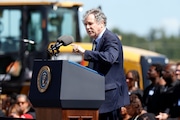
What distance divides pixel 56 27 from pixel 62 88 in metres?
11.3

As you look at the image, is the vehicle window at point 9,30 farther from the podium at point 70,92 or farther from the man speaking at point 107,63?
the podium at point 70,92

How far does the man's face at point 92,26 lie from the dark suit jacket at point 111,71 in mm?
111

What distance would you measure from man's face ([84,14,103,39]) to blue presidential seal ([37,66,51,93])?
654 millimetres

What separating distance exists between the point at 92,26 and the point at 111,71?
524 mm

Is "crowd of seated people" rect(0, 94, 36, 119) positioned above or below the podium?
below

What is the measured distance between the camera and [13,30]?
19.1 metres

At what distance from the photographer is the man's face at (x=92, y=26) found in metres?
8.92

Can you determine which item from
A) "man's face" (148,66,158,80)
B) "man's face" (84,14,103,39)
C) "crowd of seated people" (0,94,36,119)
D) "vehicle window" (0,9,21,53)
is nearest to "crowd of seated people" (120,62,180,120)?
"man's face" (148,66,158,80)

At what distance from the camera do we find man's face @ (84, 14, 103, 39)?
8.92 m

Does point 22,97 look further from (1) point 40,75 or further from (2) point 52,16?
(2) point 52,16

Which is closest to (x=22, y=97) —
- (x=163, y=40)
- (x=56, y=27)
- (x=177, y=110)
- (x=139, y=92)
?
(x=139, y=92)

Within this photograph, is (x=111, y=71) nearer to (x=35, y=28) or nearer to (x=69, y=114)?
(x=69, y=114)

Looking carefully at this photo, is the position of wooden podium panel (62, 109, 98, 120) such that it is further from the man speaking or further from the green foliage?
the green foliage

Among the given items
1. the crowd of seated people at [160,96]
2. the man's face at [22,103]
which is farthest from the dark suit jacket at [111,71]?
the man's face at [22,103]
